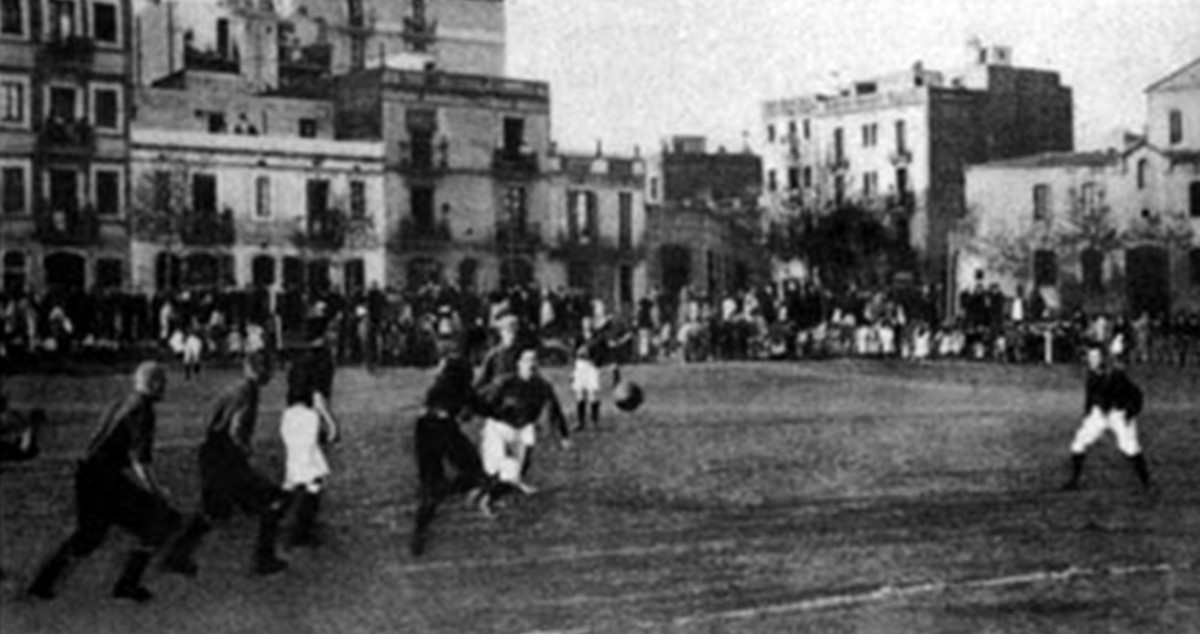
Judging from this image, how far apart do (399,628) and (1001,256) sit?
2.15m

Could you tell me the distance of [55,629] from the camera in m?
3.98

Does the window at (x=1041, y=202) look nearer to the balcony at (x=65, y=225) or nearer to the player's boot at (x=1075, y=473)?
the player's boot at (x=1075, y=473)

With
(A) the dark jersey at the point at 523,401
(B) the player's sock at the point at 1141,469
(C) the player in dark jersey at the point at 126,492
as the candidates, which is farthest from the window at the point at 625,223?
(B) the player's sock at the point at 1141,469

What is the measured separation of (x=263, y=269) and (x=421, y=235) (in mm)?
416

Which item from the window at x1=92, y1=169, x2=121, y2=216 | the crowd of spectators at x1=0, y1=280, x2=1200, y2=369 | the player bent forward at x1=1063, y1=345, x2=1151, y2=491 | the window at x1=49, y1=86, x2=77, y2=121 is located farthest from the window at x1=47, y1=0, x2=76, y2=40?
the player bent forward at x1=1063, y1=345, x2=1151, y2=491

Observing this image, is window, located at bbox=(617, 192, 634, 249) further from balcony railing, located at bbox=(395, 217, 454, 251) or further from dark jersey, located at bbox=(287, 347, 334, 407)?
dark jersey, located at bbox=(287, 347, 334, 407)

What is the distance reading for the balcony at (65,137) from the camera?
3.99 metres

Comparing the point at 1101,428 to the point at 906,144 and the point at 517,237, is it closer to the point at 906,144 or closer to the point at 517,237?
the point at 906,144

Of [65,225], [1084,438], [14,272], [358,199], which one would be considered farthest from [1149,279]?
[14,272]

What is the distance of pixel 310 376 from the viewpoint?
4.38 metres

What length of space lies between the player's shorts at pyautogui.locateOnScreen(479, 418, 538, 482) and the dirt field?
0.09m

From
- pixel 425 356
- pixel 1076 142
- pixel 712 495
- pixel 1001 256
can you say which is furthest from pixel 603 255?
pixel 1076 142

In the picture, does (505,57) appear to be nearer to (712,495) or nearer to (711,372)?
(711,372)

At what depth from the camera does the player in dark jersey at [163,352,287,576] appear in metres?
4.25
